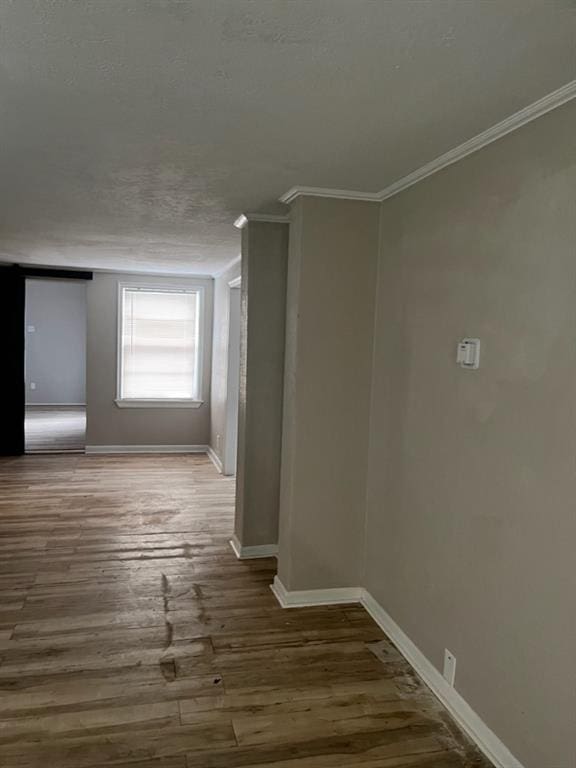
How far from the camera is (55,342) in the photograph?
1060 cm

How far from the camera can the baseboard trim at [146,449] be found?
7.15 metres

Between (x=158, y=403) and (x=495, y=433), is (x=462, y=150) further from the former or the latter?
(x=158, y=403)

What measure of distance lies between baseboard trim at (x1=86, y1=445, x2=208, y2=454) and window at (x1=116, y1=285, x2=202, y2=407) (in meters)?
0.55

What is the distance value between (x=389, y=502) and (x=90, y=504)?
123 inches

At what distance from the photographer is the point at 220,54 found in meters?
1.61

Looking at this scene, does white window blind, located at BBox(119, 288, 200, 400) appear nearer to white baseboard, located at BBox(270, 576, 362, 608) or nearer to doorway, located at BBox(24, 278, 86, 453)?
doorway, located at BBox(24, 278, 86, 453)

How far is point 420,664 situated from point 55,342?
963 centimetres

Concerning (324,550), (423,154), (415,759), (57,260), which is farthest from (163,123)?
(57,260)

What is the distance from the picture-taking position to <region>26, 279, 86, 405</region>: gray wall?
413 inches

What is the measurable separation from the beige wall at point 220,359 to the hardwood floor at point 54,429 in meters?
1.83

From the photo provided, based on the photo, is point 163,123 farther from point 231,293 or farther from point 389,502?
point 231,293

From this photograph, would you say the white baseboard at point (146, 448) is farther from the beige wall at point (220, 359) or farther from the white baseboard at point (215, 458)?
the beige wall at point (220, 359)

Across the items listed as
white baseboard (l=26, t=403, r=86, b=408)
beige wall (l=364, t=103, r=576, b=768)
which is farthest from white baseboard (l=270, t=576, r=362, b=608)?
white baseboard (l=26, t=403, r=86, b=408)

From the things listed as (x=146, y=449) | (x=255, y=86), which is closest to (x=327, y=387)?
(x=255, y=86)
